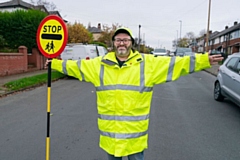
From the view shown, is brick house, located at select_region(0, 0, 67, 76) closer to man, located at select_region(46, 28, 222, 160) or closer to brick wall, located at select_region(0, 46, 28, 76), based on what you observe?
brick wall, located at select_region(0, 46, 28, 76)

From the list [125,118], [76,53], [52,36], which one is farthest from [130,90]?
[76,53]

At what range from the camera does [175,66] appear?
2.27m

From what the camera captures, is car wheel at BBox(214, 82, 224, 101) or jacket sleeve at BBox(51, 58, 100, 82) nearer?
jacket sleeve at BBox(51, 58, 100, 82)

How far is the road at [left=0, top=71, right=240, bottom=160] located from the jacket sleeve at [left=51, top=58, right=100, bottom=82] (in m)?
1.61

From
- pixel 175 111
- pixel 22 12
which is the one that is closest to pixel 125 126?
pixel 175 111

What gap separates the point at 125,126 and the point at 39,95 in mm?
7128

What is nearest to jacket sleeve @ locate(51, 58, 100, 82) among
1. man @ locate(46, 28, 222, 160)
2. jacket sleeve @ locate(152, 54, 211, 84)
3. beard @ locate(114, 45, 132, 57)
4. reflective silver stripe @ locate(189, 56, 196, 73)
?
man @ locate(46, 28, 222, 160)

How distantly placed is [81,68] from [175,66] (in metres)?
1.01

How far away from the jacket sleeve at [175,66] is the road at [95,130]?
1.81 metres

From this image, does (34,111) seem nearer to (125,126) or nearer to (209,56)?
(125,126)

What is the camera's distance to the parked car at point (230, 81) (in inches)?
250

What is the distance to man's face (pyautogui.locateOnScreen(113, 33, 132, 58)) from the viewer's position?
2.32m

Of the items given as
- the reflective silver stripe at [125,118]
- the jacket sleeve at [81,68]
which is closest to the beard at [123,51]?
the jacket sleeve at [81,68]

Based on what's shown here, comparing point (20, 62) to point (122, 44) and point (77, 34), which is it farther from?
point (77, 34)
